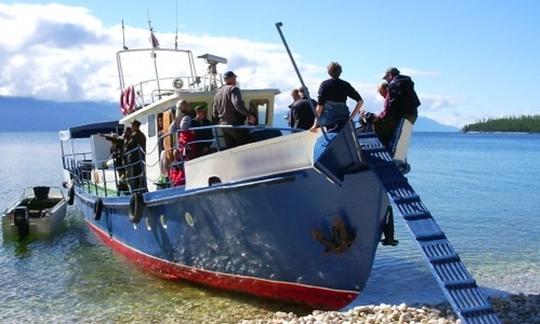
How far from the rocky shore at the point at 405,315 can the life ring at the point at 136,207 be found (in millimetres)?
3484

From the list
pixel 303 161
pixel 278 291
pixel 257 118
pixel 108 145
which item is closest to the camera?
pixel 303 161

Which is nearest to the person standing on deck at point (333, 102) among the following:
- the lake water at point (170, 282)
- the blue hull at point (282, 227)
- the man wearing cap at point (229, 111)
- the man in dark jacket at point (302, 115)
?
the blue hull at point (282, 227)

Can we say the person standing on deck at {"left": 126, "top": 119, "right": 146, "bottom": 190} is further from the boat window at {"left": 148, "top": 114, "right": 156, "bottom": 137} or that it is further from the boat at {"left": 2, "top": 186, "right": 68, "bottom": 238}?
the boat at {"left": 2, "top": 186, "right": 68, "bottom": 238}

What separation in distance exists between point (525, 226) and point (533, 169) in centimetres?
3307

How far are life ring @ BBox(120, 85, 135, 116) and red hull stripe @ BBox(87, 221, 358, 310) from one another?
13.2ft

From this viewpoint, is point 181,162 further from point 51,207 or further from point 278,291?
point 51,207

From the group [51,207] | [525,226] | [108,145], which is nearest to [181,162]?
[108,145]

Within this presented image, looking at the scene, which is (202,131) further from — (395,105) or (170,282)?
(395,105)

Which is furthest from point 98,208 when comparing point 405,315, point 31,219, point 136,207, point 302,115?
point 405,315

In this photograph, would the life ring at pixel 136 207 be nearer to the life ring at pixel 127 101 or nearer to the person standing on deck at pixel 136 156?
the person standing on deck at pixel 136 156

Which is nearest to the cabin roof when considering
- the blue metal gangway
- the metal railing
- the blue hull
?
the metal railing

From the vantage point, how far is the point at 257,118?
495 inches

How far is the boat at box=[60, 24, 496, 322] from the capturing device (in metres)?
8.03

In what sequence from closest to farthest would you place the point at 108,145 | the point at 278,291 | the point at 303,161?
1. the point at 303,161
2. the point at 278,291
3. the point at 108,145
